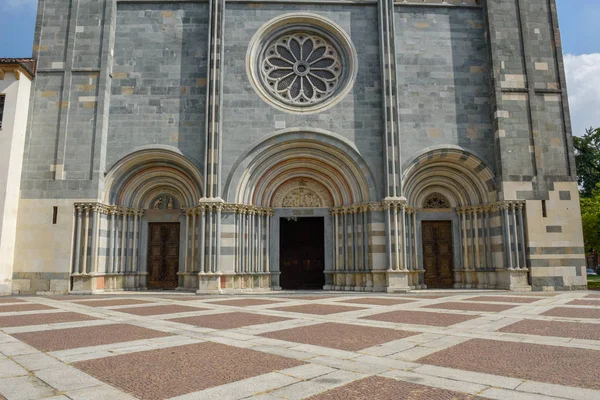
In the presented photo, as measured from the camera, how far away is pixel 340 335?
22.8ft

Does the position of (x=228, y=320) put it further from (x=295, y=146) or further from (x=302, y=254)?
(x=302, y=254)

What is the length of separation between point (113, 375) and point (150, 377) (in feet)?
1.45

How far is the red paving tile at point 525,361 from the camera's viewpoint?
4427 mm

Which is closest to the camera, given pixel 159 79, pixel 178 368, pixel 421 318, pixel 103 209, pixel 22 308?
pixel 178 368

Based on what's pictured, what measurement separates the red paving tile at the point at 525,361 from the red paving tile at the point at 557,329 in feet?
3.87

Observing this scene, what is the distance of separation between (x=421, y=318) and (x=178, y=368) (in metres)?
5.82

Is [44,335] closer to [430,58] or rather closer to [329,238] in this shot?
[329,238]

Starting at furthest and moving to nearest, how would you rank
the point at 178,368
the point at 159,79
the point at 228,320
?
1. the point at 159,79
2. the point at 228,320
3. the point at 178,368

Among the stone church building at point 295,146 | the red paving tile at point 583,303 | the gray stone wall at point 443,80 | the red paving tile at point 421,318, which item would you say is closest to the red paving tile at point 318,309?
the red paving tile at point 421,318

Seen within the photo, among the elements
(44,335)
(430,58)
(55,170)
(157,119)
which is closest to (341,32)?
(430,58)

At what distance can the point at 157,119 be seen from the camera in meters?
17.6

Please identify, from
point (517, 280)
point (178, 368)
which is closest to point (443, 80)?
point (517, 280)

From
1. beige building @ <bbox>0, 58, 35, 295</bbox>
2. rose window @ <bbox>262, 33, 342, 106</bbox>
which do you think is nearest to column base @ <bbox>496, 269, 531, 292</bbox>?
rose window @ <bbox>262, 33, 342, 106</bbox>

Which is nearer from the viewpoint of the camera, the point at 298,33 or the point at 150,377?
the point at 150,377
